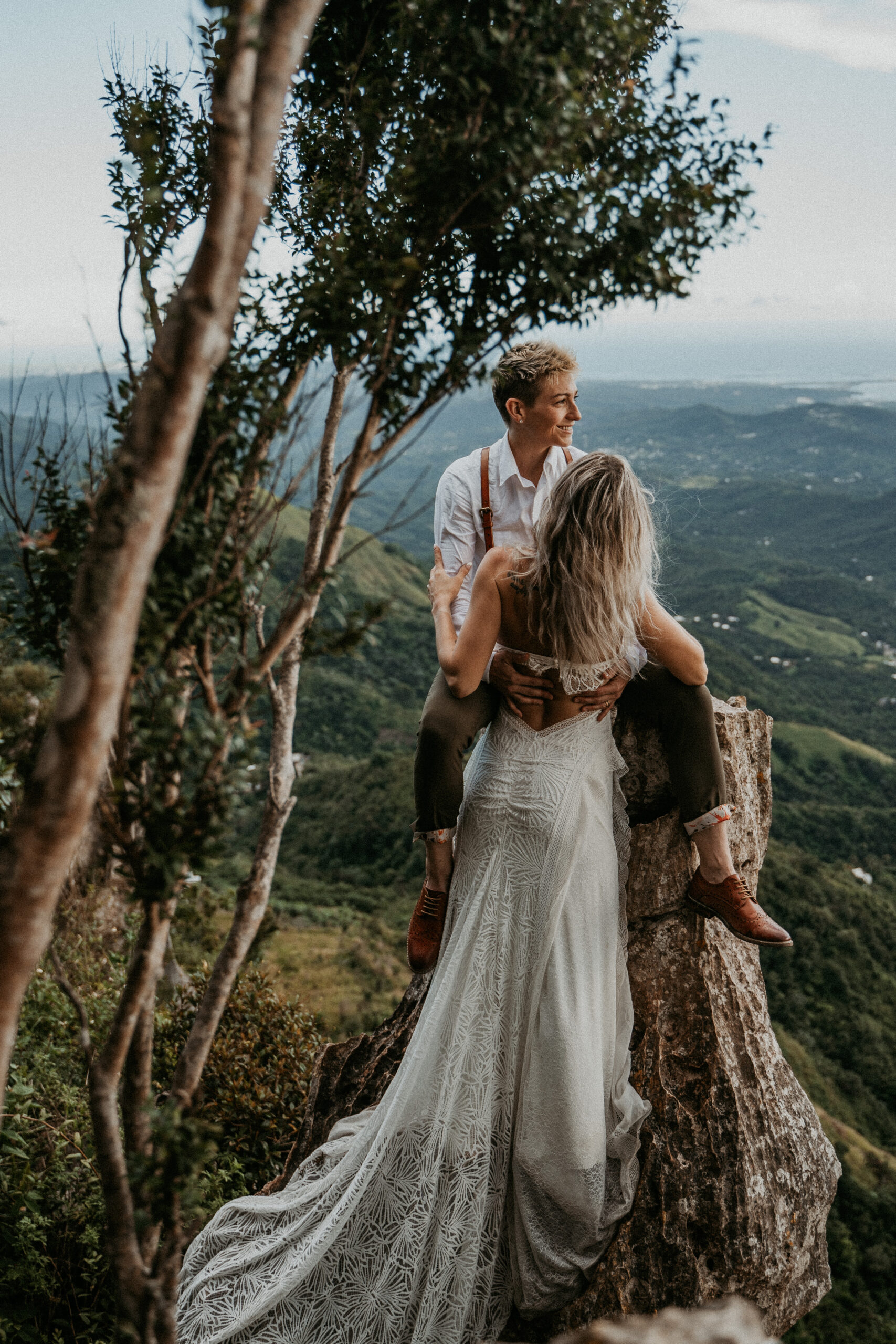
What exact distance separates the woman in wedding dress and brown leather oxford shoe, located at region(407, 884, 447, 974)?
25cm

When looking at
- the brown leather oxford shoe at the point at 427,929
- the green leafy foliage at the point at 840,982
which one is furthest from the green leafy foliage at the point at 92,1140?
the green leafy foliage at the point at 840,982

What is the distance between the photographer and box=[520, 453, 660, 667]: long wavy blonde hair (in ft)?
11.0

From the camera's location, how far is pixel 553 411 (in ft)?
14.1

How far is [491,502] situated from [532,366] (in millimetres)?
744

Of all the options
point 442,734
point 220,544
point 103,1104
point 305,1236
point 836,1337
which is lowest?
point 836,1337

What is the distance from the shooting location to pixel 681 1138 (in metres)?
4.10

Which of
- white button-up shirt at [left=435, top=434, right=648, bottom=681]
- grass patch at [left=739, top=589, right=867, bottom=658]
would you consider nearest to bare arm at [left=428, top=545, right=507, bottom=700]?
white button-up shirt at [left=435, top=434, right=648, bottom=681]

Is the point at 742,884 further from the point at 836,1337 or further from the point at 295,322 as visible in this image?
the point at 836,1337

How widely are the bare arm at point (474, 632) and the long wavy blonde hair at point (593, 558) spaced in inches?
5.6

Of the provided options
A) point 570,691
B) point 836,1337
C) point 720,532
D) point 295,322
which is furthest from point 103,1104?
point 720,532

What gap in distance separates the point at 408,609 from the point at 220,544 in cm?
11029

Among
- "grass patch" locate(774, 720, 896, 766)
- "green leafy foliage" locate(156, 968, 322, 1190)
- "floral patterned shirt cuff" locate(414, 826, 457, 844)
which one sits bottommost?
"grass patch" locate(774, 720, 896, 766)

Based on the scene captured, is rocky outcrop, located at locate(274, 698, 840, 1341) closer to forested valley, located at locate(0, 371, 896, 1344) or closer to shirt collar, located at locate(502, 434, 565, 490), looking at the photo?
forested valley, located at locate(0, 371, 896, 1344)

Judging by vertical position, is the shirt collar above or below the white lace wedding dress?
above
